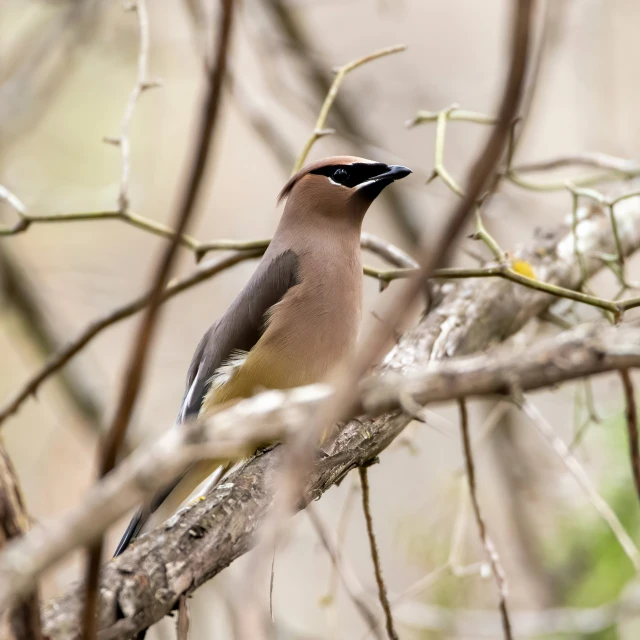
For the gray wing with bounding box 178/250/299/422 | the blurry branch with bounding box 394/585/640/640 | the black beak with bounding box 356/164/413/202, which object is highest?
the black beak with bounding box 356/164/413/202

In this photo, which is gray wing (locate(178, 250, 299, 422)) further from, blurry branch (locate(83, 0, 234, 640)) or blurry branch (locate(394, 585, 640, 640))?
blurry branch (locate(83, 0, 234, 640))

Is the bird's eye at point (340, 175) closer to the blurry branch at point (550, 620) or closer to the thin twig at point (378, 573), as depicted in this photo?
the thin twig at point (378, 573)

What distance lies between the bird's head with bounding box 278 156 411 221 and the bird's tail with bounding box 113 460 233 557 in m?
1.09

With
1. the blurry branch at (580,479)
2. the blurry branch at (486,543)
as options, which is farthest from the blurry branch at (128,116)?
the blurry branch at (580,479)

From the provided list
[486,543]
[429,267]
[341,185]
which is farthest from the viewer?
[341,185]

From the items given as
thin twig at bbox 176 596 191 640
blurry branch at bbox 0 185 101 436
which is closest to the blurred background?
blurry branch at bbox 0 185 101 436

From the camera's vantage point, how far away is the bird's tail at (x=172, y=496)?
2.90m

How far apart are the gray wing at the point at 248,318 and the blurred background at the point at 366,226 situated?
1.42 feet

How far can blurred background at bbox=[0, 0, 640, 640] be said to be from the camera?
4.43 metres

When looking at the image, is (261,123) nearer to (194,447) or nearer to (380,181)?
(380,181)

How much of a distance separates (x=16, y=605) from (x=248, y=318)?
2036 mm

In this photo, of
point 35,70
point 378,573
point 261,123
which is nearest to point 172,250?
point 378,573

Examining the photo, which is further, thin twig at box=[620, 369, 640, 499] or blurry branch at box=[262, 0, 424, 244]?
blurry branch at box=[262, 0, 424, 244]

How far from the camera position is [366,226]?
26.3 feet
